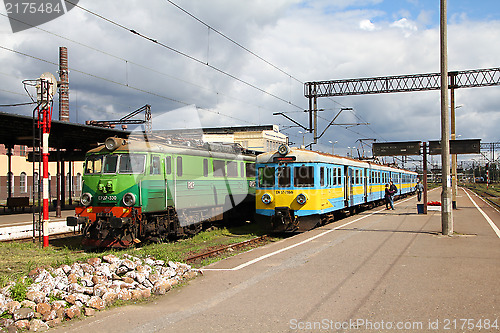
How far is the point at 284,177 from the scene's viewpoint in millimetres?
15547

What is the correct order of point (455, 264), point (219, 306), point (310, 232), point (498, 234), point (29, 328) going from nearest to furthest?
1. point (29, 328)
2. point (219, 306)
3. point (455, 264)
4. point (498, 234)
5. point (310, 232)

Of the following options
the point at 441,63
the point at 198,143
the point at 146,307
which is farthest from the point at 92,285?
the point at 441,63

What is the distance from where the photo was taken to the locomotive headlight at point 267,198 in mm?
15415

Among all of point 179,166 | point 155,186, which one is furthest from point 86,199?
point 179,166

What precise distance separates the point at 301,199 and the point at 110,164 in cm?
637

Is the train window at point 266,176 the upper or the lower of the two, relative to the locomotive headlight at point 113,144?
lower

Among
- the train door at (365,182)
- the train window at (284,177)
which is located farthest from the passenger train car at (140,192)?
the train door at (365,182)

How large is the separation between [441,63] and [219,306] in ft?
37.3

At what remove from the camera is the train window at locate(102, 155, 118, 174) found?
42.0ft

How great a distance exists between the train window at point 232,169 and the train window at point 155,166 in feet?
15.3

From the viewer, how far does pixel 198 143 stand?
15875 millimetres

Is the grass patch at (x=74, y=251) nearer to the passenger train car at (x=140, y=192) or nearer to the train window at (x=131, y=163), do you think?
the passenger train car at (x=140, y=192)

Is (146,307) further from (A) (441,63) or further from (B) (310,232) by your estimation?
(A) (441,63)

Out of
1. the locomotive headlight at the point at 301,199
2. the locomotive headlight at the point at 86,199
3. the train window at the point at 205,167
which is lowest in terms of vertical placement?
the locomotive headlight at the point at 301,199
